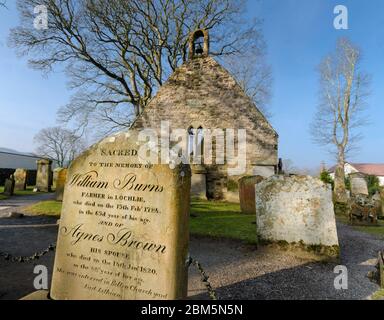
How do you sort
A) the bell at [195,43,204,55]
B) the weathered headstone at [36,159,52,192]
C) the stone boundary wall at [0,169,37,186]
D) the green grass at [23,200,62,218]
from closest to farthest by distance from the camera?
the green grass at [23,200,62,218] → the bell at [195,43,204,55] → the weathered headstone at [36,159,52,192] → the stone boundary wall at [0,169,37,186]

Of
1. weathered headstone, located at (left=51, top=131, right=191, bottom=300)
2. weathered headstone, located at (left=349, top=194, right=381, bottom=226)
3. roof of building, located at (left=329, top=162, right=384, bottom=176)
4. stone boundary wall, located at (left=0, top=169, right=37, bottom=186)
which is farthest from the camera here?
roof of building, located at (left=329, top=162, right=384, bottom=176)

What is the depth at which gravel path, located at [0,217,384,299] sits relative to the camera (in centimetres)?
366

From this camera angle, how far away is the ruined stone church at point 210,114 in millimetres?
13672

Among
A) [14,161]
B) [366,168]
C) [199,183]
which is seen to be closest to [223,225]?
[199,183]

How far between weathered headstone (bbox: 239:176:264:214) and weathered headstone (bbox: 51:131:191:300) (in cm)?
721

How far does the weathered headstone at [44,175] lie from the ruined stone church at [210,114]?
26.8 feet

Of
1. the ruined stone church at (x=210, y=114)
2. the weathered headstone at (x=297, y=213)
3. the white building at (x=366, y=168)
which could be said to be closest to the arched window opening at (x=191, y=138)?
the ruined stone church at (x=210, y=114)

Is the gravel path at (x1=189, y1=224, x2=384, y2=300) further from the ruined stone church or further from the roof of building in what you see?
the roof of building

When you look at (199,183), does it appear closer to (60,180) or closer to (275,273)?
(60,180)

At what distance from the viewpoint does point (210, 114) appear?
47.3 ft

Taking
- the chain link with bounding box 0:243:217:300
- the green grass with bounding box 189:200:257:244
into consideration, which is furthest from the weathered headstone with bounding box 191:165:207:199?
the chain link with bounding box 0:243:217:300

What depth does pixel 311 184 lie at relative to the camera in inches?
214
